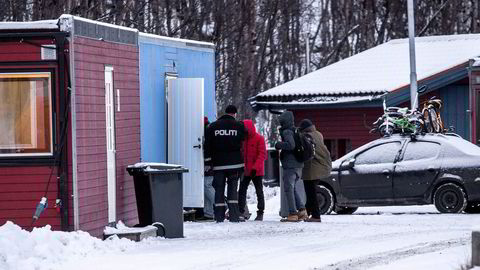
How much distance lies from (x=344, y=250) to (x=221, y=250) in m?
1.44

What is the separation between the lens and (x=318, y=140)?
22.0 meters

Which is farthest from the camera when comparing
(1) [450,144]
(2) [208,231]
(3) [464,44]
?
(3) [464,44]

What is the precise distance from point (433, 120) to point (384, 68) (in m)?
10.4

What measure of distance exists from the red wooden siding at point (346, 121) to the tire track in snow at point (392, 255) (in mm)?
19315

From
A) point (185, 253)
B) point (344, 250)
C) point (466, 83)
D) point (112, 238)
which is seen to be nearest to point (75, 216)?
point (112, 238)

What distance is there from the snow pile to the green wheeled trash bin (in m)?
1.64

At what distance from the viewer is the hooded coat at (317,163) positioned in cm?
2177

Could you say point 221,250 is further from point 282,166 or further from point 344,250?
point 282,166

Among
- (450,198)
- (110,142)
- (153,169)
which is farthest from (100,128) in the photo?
(450,198)

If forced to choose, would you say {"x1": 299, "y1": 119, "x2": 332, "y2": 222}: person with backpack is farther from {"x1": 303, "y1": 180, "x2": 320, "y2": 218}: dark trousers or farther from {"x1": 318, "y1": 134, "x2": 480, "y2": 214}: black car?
{"x1": 318, "y1": 134, "x2": 480, "y2": 214}: black car

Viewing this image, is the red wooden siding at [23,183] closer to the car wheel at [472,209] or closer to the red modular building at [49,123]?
the red modular building at [49,123]

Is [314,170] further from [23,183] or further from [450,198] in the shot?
[23,183]

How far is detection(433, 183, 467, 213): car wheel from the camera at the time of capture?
78.2ft

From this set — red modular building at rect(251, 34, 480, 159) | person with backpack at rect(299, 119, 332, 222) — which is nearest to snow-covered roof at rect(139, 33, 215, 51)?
person with backpack at rect(299, 119, 332, 222)
